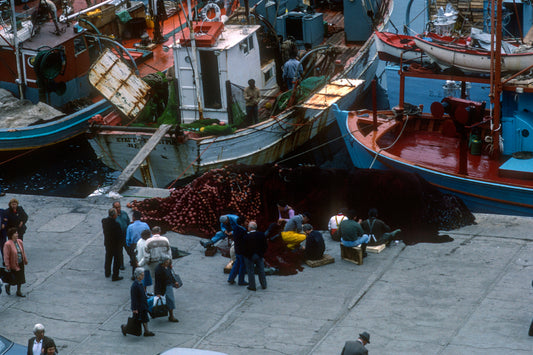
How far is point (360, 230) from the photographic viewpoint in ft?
50.5

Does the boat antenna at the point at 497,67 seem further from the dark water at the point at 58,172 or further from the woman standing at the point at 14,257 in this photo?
the dark water at the point at 58,172

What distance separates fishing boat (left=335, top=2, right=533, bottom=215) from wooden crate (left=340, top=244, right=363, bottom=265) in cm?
447

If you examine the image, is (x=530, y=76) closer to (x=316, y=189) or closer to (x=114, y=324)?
(x=316, y=189)

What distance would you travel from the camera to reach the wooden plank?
64.8 ft

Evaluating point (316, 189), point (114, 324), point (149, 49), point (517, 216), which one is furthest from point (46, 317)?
point (149, 49)

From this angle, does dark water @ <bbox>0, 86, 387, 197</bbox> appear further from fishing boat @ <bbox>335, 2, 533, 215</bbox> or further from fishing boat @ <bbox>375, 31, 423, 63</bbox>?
fishing boat @ <bbox>335, 2, 533, 215</bbox>

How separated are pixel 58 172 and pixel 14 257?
42.7 ft

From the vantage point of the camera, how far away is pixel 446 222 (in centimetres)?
1745

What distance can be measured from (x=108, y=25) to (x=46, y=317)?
18.7 meters

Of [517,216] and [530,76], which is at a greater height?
[530,76]

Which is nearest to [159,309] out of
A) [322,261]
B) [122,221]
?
[122,221]

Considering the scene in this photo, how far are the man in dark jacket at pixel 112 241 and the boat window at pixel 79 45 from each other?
13.7 m

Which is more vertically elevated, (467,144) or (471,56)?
(471,56)

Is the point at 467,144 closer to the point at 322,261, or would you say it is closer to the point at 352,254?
the point at 352,254
